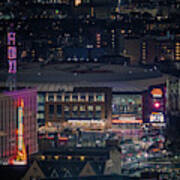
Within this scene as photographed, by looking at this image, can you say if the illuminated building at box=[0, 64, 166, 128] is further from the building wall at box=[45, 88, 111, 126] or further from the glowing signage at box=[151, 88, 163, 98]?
the glowing signage at box=[151, 88, 163, 98]

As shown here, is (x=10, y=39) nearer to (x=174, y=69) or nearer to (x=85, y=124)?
(x=85, y=124)

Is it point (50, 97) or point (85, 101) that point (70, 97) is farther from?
point (50, 97)

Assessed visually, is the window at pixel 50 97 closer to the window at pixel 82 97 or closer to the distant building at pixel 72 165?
the window at pixel 82 97

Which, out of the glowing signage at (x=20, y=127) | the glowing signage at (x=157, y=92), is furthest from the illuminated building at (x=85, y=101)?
the glowing signage at (x=20, y=127)

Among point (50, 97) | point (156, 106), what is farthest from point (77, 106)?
point (156, 106)

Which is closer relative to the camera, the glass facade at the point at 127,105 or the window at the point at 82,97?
the window at the point at 82,97

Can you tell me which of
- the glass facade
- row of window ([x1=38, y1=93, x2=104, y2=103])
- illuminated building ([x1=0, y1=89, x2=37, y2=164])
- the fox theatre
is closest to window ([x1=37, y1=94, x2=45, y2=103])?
row of window ([x1=38, y1=93, x2=104, y2=103])

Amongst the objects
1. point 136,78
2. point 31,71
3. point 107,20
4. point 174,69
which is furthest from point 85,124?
point 107,20

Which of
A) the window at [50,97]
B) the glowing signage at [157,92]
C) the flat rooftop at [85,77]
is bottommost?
the flat rooftop at [85,77]
